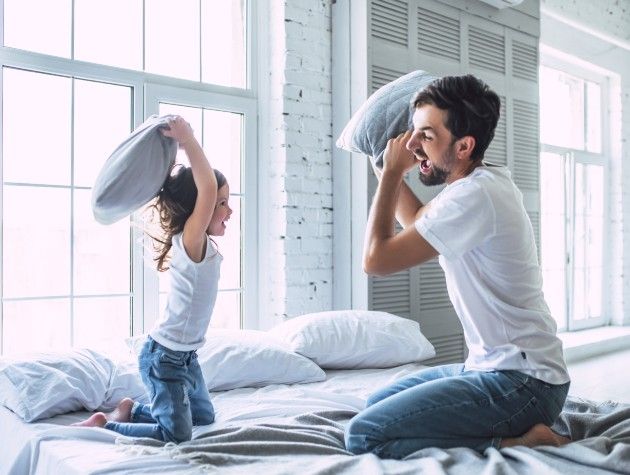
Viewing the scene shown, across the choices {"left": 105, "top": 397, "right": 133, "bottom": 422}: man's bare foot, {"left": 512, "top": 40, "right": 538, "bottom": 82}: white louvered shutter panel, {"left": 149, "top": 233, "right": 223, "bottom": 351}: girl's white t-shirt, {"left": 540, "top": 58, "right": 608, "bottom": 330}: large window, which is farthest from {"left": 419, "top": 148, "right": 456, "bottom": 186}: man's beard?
{"left": 540, "top": 58, "right": 608, "bottom": 330}: large window

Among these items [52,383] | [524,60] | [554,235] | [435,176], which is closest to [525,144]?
[524,60]

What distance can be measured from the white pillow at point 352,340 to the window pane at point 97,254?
0.73 m

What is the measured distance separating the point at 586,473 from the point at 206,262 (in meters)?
1.06

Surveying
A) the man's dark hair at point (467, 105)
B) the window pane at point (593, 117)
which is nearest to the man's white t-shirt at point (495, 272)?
the man's dark hair at point (467, 105)

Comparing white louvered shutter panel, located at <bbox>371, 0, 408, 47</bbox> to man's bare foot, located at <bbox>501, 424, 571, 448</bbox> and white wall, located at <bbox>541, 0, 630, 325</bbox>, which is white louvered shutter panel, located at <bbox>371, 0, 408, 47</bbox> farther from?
white wall, located at <bbox>541, 0, 630, 325</bbox>

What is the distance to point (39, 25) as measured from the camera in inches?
99.4

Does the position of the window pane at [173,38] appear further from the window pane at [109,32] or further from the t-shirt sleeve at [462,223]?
the t-shirt sleeve at [462,223]

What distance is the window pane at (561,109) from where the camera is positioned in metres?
5.11

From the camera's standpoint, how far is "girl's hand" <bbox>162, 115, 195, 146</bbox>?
1.68 metres

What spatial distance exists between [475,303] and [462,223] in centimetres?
21

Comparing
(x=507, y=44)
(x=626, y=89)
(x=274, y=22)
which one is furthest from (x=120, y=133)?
(x=626, y=89)

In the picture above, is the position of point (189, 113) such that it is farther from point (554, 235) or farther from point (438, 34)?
point (554, 235)

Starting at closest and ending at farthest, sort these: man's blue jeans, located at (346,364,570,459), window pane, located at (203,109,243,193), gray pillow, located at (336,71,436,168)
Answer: man's blue jeans, located at (346,364,570,459)
gray pillow, located at (336,71,436,168)
window pane, located at (203,109,243,193)

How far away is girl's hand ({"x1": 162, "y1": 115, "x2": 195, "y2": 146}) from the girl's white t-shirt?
27 centimetres
